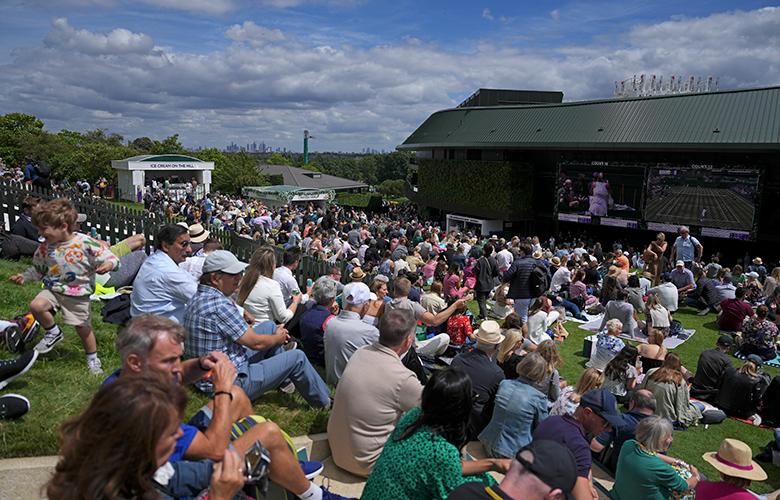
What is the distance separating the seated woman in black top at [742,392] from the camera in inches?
286

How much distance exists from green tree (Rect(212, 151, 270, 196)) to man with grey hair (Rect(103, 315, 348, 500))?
62.0 m

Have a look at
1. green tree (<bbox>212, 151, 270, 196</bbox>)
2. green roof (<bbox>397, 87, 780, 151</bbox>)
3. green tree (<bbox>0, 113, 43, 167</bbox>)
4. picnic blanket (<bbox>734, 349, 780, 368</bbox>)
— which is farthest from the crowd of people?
green tree (<bbox>0, 113, 43, 167</bbox>)

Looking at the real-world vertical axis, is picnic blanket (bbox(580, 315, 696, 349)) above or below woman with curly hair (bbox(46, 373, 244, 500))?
below

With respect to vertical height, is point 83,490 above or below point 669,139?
below

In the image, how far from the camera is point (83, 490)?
181 cm

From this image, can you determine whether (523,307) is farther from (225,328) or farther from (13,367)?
(13,367)

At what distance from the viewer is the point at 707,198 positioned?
78.4 ft

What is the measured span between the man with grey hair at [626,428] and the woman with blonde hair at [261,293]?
148 inches

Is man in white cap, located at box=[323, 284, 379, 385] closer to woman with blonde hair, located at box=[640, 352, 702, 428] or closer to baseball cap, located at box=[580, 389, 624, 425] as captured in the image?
baseball cap, located at box=[580, 389, 624, 425]

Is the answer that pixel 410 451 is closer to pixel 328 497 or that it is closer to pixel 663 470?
pixel 328 497

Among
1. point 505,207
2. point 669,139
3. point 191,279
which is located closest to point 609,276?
point 191,279

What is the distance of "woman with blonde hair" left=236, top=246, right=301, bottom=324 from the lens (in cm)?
564

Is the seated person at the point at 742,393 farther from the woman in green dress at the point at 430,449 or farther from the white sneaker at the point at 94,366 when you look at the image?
the white sneaker at the point at 94,366

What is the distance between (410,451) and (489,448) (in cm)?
213
